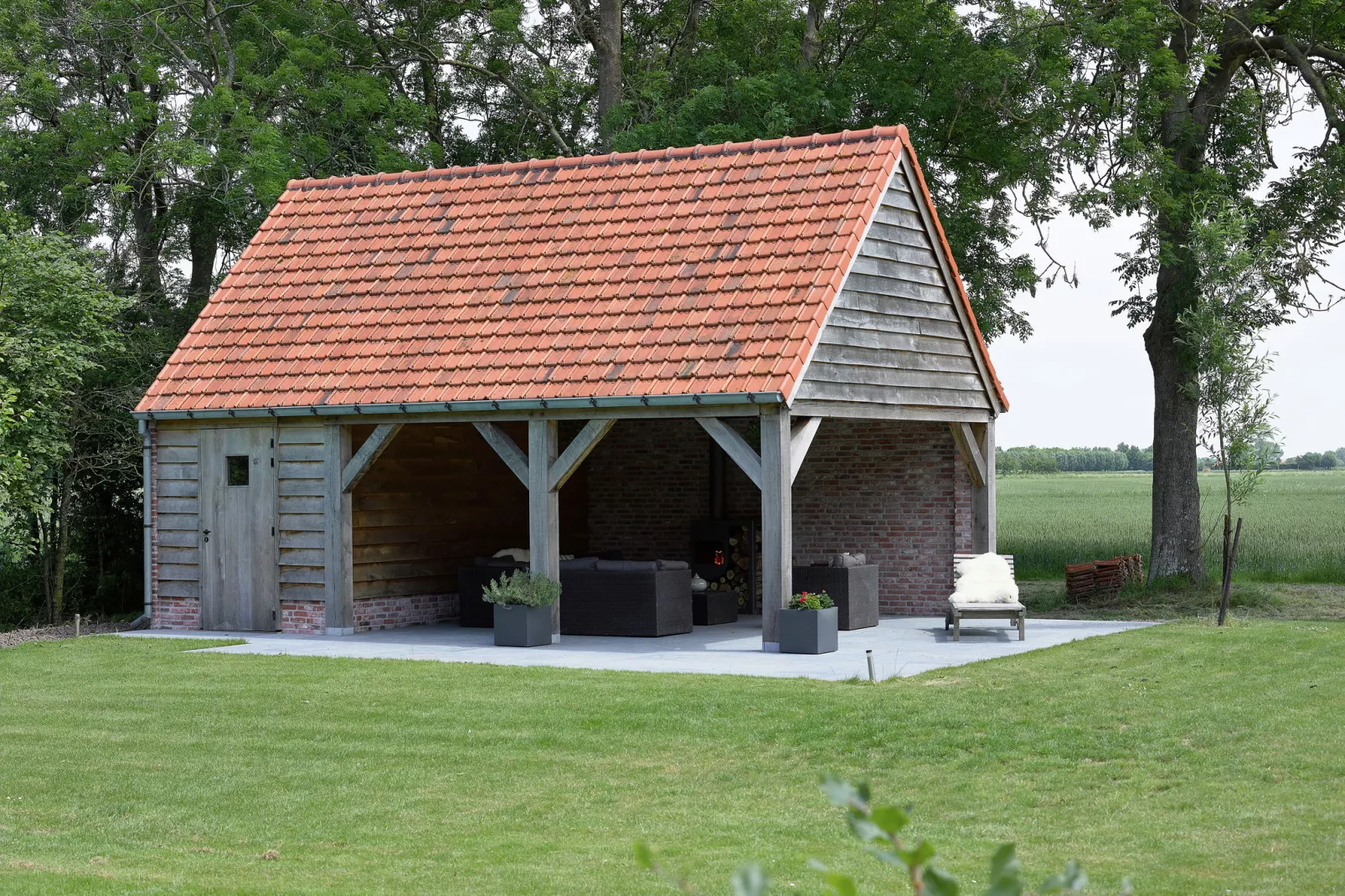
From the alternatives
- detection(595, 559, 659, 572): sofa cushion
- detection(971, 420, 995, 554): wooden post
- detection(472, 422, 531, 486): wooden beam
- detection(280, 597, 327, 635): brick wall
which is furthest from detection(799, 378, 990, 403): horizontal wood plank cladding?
detection(280, 597, 327, 635): brick wall

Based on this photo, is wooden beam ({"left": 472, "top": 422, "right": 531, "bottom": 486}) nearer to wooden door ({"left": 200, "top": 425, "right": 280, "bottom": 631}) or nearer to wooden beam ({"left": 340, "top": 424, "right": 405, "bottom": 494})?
wooden beam ({"left": 340, "top": 424, "right": 405, "bottom": 494})

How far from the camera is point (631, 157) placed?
1770cm

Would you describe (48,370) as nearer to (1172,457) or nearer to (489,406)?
(489,406)

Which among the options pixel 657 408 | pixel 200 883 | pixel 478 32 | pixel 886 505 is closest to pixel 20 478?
pixel 657 408

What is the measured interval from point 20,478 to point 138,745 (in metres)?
6.94

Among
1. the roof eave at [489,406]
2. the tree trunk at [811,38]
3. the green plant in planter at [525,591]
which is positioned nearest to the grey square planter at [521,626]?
the green plant in planter at [525,591]

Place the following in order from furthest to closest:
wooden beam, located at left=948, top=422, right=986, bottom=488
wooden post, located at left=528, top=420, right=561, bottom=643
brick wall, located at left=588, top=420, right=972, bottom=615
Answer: brick wall, located at left=588, top=420, right=972, bottom=615, wooden beam, located at left=948, top=422, right=986, bottom=488, wooden post, located at left=528, top=420, right=561, bottom=643

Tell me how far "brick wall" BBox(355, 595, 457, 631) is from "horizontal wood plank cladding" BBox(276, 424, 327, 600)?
0.61m

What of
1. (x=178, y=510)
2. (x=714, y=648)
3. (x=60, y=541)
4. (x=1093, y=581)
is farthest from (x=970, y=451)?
(x=60, y=541)

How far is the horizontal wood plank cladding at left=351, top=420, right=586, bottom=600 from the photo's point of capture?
17.0 m

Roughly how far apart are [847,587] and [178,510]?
279 inches

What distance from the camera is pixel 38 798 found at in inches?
361

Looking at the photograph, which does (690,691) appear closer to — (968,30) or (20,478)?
(20,478)

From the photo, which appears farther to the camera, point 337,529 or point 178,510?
point 178,510
